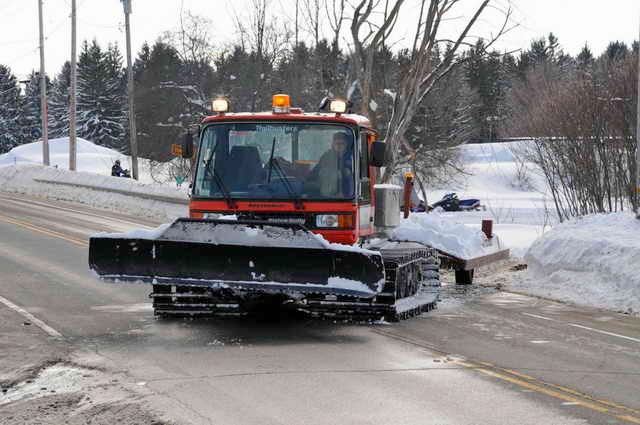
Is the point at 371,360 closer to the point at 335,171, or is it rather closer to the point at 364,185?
the point at 335,171

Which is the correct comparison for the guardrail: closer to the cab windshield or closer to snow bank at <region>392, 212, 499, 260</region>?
snow bank at <region>392, 212, 499, 260</region>

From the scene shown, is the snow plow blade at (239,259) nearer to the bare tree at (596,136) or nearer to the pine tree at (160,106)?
the bare tree at (596,136)

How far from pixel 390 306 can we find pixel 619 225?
7428 millimetres

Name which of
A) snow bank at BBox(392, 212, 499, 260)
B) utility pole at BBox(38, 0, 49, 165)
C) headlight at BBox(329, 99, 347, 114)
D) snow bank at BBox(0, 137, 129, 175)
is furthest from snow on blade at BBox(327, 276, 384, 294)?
snow bank at BBox(0, 137, 129, 175)

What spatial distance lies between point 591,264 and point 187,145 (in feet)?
22.7

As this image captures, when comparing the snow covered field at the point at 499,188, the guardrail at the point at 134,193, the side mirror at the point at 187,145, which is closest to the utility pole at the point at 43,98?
the guardrail at the point at 134,193

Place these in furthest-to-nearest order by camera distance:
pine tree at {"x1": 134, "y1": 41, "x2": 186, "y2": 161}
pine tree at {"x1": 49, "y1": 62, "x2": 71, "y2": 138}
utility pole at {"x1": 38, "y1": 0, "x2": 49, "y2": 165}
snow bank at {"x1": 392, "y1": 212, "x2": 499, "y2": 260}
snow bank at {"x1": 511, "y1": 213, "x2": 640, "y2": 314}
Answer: pine tree at {"x1": 49, "y1": 62, "x2": 71, "y2": 138}
pine tree at {"x1": 134, "y1": 41, "x2": 186, "y2": 161}
utility pole at {"x1": 38, "y1": 0, "x2": 49, "y2": 165}
snow bank at {"x1": 392, "y1": 212, "x2": 499, "y2": 260}
snow bank at {"x1": 511, "y1": 213, "x2": 640, "y2": 314}

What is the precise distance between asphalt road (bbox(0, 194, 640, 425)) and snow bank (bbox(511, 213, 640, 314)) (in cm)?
74

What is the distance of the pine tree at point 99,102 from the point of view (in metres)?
98.3

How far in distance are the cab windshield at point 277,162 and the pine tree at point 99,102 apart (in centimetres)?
8799

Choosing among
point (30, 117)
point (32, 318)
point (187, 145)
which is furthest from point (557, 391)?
point (30, 117)

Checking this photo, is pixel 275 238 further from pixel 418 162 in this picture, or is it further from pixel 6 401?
pixel 418 162

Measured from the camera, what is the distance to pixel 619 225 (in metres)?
16.2

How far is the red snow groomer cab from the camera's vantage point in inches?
372
